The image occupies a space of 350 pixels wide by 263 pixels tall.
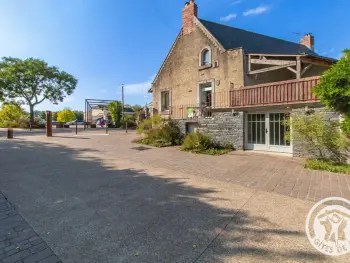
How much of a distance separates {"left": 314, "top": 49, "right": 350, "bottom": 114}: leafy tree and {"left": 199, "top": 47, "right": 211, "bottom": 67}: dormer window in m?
7.67

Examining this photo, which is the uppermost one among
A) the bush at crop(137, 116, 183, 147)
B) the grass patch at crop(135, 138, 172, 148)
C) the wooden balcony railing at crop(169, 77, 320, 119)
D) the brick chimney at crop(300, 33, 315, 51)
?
the brick chimney at crop(300, 33, 315, 51)

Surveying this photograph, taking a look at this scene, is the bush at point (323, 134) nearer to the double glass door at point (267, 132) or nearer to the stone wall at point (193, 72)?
the double glass door at point (267, 132)

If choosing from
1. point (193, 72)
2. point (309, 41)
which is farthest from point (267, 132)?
point (309, 41)

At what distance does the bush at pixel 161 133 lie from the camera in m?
11.3

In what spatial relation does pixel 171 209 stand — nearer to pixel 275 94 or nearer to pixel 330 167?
pixel 330 167

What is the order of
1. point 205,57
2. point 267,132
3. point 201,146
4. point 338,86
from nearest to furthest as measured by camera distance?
1. point 338,86
2. point 267,132
3. point 201,146
4. point 205,57

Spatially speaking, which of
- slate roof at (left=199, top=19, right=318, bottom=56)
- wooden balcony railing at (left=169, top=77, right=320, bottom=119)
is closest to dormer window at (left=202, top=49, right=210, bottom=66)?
slate roof at (left=199, top=19, right=318, bottom=56)

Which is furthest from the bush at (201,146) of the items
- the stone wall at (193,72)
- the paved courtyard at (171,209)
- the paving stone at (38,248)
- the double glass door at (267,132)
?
the paving stone at (38,248)

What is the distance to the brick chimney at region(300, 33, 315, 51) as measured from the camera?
1933 centimetres

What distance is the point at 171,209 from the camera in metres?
3.25

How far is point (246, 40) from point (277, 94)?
7969mm

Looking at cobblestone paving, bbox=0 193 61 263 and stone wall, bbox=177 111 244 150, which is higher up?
stone wall, bbox=177 111 244 150

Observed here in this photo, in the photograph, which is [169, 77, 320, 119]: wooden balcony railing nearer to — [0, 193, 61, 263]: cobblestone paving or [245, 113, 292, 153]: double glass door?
[245, 113, 292, 153]: double glass door

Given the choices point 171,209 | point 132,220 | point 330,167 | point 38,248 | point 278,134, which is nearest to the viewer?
point 38,248
